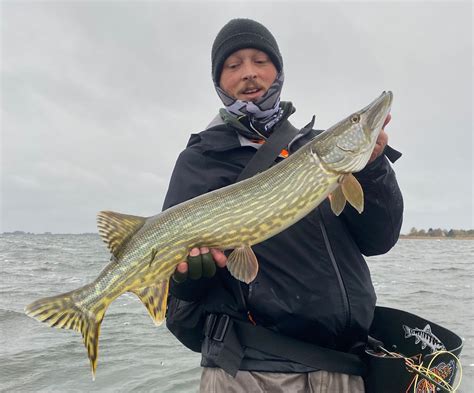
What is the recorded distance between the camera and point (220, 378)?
2.44 metres

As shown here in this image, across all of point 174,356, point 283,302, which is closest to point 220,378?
point 283,302

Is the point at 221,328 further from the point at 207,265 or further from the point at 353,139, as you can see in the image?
the point at 353,139

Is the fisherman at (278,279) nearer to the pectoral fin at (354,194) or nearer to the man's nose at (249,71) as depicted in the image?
the man's nose at (249,71)

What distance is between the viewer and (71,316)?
246 centimetres

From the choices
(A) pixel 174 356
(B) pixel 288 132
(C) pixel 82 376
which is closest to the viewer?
(B) pixel 288 132

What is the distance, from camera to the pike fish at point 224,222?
2469mm

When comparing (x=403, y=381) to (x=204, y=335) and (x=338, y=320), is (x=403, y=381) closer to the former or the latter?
(x=338, y=320)

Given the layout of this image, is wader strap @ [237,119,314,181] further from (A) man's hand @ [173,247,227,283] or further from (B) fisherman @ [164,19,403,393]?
(A) man's hand @ [173,247,227,283]

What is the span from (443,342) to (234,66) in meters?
2.39

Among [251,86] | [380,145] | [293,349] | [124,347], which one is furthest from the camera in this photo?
[124,347]

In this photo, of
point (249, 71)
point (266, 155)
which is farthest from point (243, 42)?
point (266, 155)

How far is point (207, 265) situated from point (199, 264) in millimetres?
53

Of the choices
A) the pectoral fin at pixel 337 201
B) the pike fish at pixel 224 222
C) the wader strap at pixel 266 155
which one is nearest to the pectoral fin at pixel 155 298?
the pike fish at pixel 224 222

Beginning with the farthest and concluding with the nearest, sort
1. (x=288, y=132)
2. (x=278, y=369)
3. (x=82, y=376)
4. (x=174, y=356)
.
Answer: (x=174, y=356) → (x=82, y=376) → (x=288, y=132) → (x=278, y=369)
